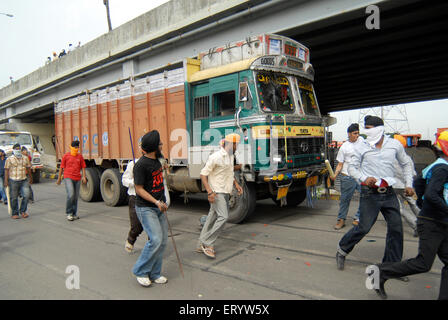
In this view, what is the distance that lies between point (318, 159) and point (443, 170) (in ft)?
15.4

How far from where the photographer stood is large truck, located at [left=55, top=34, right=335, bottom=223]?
21.3ft

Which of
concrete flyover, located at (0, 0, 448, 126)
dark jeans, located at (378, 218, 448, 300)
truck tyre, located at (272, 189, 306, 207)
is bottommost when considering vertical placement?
truck tyre, located at (272, 189, 306, 207)

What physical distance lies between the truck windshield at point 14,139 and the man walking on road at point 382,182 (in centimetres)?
2014

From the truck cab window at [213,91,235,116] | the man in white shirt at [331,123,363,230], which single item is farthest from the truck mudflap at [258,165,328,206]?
the truck cab window at [213,91,235,116]

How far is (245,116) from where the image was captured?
259 inches

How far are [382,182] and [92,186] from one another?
9.08 meters

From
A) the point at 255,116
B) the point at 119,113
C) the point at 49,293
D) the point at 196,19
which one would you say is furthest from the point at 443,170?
the point at 196,19

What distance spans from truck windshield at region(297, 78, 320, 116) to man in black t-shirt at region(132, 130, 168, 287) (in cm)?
443

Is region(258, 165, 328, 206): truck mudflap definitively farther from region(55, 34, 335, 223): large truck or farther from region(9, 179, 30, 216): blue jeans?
region(9, 179, 30, 216): blue jeans

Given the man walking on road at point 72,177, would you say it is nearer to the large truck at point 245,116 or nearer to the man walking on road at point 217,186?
the large truck at point 245,116

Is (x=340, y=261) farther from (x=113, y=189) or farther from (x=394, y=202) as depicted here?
(x=113, y=189)

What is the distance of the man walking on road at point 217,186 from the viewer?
495 centimetres

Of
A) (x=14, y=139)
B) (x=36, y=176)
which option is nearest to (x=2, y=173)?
(x=36, y=176)

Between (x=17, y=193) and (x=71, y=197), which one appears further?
(x=17, y=193)
